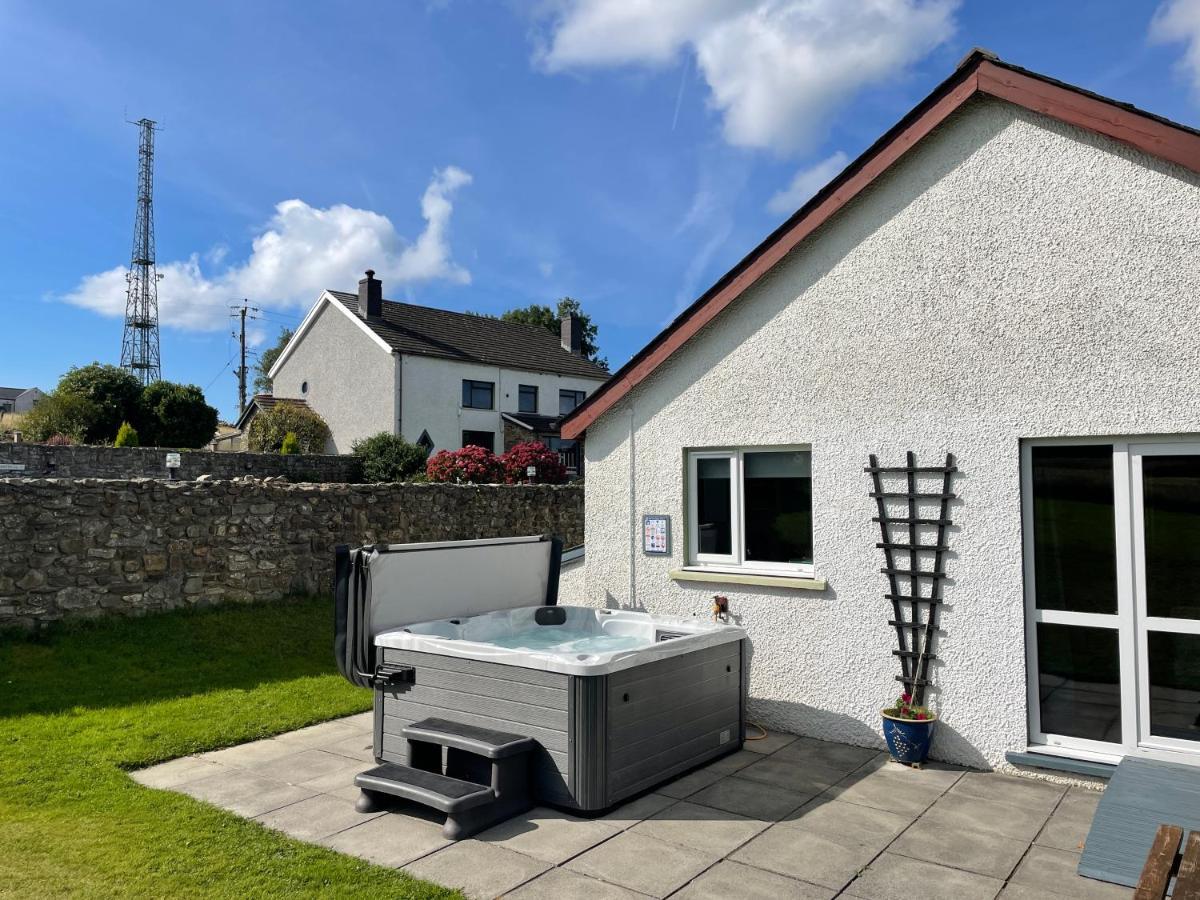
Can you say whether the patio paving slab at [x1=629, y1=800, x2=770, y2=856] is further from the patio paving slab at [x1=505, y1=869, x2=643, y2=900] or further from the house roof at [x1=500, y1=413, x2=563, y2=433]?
the house roof at [x1=500, y1=413, x2=563, y2=433]

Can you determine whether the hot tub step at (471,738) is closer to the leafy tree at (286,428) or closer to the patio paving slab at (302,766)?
the patio paving slab at (302,766)

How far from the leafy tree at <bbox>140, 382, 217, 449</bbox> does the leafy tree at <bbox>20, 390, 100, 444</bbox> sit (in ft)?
8.13

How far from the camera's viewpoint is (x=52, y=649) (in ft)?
26.0

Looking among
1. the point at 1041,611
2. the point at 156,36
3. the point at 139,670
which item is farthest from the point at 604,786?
the point at 156,36

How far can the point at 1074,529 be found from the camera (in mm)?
5508

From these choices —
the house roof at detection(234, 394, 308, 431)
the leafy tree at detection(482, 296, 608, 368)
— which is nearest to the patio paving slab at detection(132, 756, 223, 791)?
the house roof at detection(234, 394, 308, 431)

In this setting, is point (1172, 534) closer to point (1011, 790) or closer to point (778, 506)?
point (1011, 790)

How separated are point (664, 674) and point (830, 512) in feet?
6.92

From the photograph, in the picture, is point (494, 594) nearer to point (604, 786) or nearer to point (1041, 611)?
point (604, 786)

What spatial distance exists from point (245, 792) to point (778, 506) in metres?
4.68

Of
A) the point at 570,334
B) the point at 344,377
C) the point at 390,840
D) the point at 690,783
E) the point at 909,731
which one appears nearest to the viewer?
the point at 390,840

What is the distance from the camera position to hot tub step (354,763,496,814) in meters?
4.53

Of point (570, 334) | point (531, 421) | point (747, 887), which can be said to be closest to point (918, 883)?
point (747, 887)

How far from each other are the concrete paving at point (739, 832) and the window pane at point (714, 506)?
1935 millimetres
